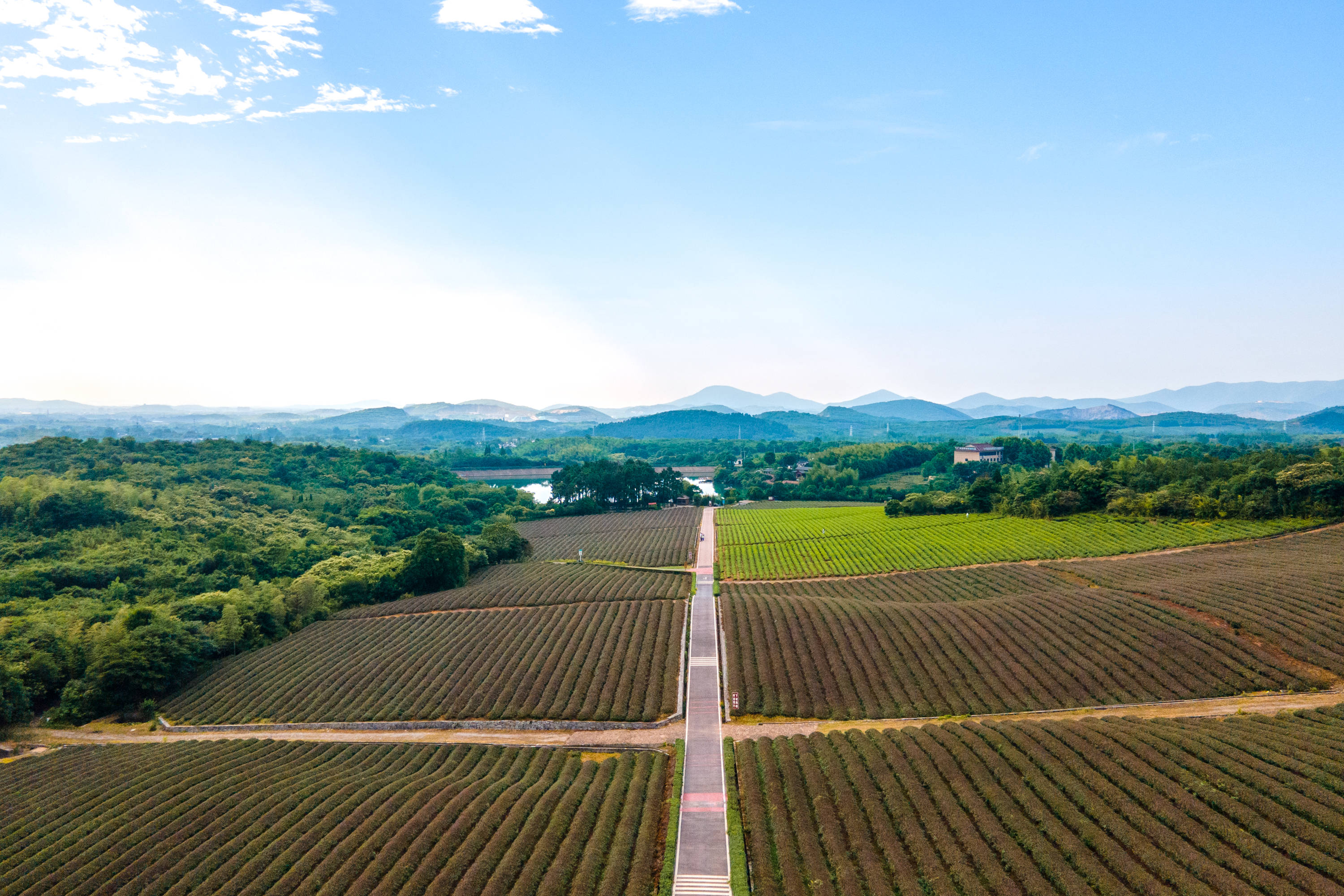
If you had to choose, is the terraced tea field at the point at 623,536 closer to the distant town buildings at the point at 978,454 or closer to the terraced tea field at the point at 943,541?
the terraced tea field at the point at 943,541


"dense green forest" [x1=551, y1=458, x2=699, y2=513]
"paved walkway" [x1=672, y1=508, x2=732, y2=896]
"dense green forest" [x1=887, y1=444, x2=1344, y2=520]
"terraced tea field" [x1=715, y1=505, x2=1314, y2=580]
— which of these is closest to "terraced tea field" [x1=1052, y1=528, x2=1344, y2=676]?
"terraced tea field" [x1=715, y1=505, x2=1314, y2=580]

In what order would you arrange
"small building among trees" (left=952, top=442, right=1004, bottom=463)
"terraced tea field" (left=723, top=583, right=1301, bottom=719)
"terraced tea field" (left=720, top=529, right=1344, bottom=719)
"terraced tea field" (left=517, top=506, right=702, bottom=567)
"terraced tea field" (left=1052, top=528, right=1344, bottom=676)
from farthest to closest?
1. "small building among trees" (left=952, top=442, right=1004, bottom=463)
2. "terraced tea field" (left=517, top=506, right=702, bottom=567)
3. "terraced tea field" (left=1052, top=528, right=1344, bottom=676)
4. "terraced tea field" (left=720, top=529, right=1344, bottom=719)
5. "terraced tea field" (left=723, top=583, right=1301, bottom=719)

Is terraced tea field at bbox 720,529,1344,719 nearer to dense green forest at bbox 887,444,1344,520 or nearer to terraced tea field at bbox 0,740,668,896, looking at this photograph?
terraced tea field at bbox 0,740,668,896

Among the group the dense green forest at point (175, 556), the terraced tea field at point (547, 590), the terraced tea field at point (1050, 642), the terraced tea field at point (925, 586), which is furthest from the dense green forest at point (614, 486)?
the terraced tea field at point (1050, 642)

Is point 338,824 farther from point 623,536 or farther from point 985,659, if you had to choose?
point 623,536

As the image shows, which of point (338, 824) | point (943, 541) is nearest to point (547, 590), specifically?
point (338, 824)
